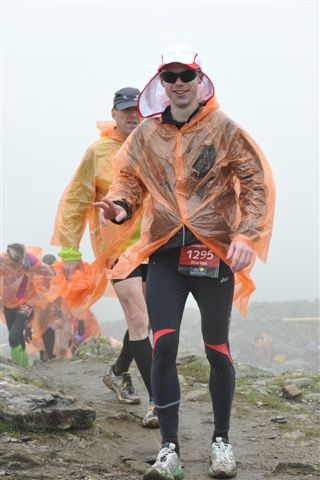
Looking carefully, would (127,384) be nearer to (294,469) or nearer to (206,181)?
(294,469)

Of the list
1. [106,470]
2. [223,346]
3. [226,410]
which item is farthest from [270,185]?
[106,470]

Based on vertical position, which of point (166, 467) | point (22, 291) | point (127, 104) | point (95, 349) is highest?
point (127, 104)

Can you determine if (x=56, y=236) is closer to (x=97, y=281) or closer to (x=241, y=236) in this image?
(x=97, y=281)

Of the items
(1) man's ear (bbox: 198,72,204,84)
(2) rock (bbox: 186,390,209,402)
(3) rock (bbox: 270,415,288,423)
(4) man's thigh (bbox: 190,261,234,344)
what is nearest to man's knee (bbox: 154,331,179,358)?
(4) man's thigh (bbox: 190,261,234,344)

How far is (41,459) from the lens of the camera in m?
3.26

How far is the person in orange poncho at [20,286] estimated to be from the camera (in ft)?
31.6

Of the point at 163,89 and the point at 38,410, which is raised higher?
the point at 163,89

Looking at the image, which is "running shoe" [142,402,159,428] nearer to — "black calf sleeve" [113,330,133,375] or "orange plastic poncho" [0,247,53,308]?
"black calf sleeve" [113,330,133,375]

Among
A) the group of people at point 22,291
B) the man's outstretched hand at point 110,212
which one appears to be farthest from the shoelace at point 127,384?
the group of people at point 22,291

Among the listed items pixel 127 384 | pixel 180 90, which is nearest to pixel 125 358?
pixel 127 384

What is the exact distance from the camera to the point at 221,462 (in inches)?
134

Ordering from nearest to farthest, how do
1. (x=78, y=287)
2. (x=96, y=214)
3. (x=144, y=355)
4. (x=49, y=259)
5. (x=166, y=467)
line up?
(x=166, y=467) → (x=144, y=355) → (x=78, y=287) → (x=96, y=214) → (x=49, y=259)

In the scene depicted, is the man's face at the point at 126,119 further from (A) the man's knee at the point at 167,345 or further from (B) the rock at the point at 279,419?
(B) the rock at the point at 279,419

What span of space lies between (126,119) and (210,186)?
1661 mm
